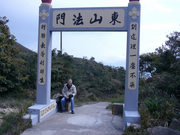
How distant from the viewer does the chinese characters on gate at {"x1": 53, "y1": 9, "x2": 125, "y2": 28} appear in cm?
531

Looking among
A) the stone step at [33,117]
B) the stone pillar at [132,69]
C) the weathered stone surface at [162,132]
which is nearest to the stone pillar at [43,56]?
the stone step at [33,117]

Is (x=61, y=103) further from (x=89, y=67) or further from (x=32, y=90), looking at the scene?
(x=89, y=67)

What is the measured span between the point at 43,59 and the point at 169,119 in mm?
4089

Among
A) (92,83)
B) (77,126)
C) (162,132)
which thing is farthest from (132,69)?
(92,83)

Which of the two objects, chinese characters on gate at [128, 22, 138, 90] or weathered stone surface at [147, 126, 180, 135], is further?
chinese characters on gate at [128, 22, 138, 90]

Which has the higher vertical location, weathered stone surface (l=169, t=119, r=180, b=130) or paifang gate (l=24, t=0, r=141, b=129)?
paifang gate (l=24, t=0, r=141, b=129)

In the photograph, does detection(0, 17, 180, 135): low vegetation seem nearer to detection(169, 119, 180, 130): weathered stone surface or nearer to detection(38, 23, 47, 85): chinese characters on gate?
detection(169, 119, 180, 130): weathered stone surface

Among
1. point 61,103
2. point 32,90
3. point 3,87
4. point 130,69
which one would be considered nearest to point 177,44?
point 130,69

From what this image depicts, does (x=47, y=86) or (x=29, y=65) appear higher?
(x=29, y=65)

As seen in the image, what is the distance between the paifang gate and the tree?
2799 millimetres

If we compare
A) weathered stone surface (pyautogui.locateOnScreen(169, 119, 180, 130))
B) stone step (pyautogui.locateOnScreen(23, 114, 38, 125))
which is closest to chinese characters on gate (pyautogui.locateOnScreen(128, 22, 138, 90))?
weathered stone surface (pyautogui.locateOnScreen(169, 119, 180, 130))

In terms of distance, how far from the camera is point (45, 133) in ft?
14.0

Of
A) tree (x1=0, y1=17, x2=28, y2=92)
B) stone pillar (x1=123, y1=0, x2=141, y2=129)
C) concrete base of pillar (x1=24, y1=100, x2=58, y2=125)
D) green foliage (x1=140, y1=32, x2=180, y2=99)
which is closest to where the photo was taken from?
concrete base of pillar (x1=24, y1=100, x2=58, y2=125)

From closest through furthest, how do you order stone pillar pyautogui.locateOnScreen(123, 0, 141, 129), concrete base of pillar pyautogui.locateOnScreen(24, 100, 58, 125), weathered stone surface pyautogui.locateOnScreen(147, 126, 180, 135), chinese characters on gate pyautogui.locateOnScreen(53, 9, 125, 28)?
weathered stone surface pyautogui.locateOnScreen(147, 126, 180, 135)
concrete base of pillar pyautogui.locateOnScreen(24, 100, 58, 125)
stone pillar pyautogui.locateOnScreen(123, 0, 141, 129)
chinese characters on gate pyautogui.locateOnScreen(53, 9, 125, 28)
